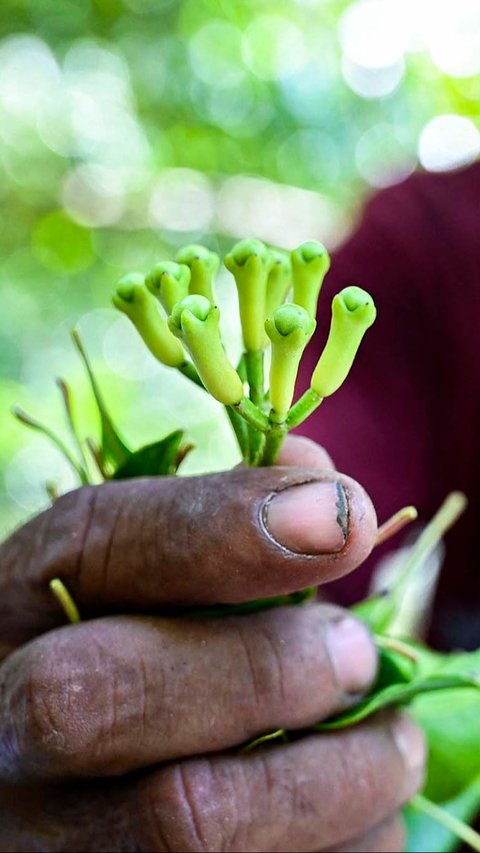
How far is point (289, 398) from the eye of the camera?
0.96ft

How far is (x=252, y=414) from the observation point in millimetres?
297

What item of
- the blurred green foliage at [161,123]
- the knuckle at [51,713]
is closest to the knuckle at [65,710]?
the knuckle at [51,713]

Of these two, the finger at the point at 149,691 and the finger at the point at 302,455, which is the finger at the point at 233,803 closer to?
the finger at the point at 149,691

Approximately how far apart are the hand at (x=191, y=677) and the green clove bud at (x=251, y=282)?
0.19ft

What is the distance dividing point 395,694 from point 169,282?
22cm

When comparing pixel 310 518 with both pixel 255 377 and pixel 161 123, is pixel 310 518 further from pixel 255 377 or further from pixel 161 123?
pixel 161 123

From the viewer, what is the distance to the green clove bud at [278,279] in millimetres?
341

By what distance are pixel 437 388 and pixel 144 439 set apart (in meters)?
0.82

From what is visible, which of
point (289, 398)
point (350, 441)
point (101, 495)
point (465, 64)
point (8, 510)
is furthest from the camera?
point (8, 510)

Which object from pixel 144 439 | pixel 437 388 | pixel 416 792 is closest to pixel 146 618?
pixel 416 792

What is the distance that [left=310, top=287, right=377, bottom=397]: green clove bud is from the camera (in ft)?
0.93

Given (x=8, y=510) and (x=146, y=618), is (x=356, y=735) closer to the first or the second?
(x=146, y=618)

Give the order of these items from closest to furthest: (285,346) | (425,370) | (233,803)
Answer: (285,346)
(233,803)
(425,370)

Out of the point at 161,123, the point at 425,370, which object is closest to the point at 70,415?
the point at 425,370
